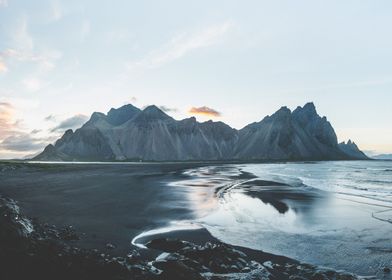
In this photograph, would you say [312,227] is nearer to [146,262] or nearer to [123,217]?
[146,262]

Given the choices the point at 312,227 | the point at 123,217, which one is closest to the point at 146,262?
the point at 123,217

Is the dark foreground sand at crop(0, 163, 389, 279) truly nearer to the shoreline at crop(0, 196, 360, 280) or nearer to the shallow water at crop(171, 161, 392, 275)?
the shoreline at crop(0, 196, 360, 280)

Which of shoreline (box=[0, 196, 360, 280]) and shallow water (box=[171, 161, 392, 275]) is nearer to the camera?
shoreline (box=[0, 196, 360, 280])

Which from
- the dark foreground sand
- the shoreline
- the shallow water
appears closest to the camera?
the shoreline

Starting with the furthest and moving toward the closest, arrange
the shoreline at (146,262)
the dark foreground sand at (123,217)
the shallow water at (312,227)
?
1. the dark foreground sand at (123,217)
2. the shallow water at (312,227)
3. the shoreline at (146,262)

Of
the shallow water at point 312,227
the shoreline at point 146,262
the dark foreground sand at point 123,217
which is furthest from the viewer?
the dark foreground sand at point 123,217

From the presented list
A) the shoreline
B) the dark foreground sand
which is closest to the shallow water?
the dark foreground sand

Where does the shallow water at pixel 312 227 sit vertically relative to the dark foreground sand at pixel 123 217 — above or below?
below

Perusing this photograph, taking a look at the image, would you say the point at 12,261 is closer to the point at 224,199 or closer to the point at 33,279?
the point at 33,279


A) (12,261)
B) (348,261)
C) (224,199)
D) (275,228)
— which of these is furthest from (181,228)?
(224,199)

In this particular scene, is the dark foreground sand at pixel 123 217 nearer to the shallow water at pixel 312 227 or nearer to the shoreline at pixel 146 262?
the shoreline at pixel 146 262

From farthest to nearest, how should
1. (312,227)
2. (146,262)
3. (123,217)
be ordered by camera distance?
(123,217)
(312,227)
(146,262)

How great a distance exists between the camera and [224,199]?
3259 cm

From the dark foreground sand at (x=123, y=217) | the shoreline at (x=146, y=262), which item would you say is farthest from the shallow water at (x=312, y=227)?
the shoreline at (x=146, y=262)
